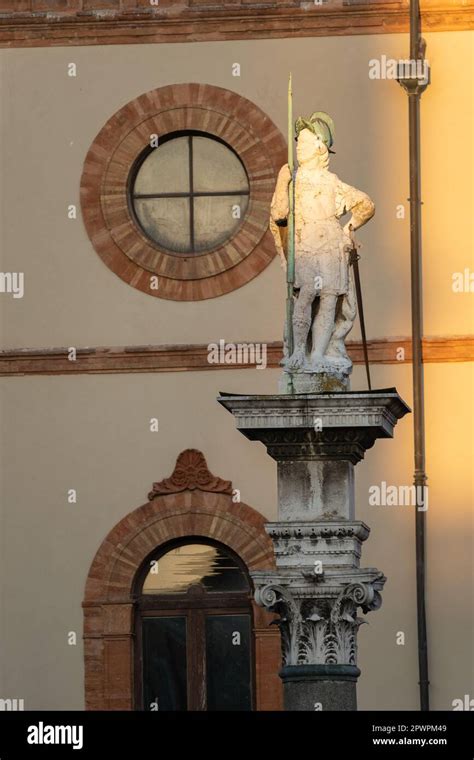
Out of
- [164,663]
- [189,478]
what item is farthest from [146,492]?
[164,663]

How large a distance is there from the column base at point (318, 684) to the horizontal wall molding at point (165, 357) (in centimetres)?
697

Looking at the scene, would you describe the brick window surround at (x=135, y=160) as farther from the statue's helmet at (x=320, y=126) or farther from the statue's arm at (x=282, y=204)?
the statue's arm at (x=282, y=204)

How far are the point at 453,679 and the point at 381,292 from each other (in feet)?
11.8

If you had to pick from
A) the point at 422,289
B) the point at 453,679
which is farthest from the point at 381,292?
the point at 453,679

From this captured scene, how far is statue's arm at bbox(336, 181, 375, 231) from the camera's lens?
17062mm

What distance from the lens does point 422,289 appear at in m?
23.2

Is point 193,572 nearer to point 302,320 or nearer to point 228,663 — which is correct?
point 228,663

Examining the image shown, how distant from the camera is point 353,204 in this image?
56.2ft

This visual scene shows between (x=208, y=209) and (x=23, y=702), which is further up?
(x=208, y=209)

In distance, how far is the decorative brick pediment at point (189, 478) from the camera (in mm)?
22969

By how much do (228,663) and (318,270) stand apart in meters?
6.98

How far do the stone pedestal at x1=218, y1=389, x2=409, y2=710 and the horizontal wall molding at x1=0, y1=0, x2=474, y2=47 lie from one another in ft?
25.7
